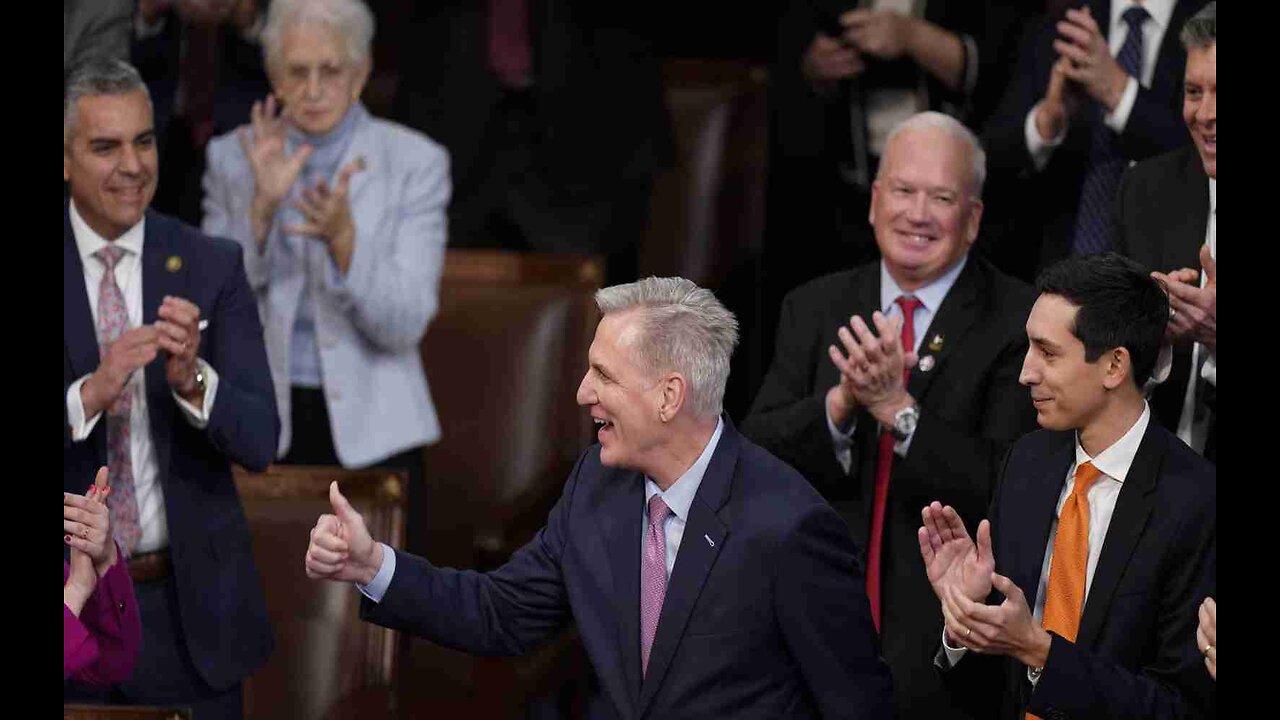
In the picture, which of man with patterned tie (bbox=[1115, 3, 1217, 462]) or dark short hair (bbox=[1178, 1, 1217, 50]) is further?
dark short hair (bbox=[1178, 1, 1217, 50])

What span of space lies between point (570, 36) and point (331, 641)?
1.92 metres

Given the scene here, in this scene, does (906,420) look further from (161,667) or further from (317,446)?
(317,446)

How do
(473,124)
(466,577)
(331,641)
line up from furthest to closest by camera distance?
(473,124), (331,641), (466,577)

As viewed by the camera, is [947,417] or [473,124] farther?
[473,124]

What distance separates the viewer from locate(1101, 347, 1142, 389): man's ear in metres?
2.64

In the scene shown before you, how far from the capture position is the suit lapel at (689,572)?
2635mm

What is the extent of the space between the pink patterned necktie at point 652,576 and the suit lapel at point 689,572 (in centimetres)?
2

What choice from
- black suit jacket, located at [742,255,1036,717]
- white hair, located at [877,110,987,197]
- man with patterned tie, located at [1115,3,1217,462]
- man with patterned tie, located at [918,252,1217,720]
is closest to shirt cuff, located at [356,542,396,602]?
man with patterned tie, located at [918,252,1217,720]

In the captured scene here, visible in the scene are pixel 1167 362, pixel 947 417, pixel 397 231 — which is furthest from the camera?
pixel 397 231

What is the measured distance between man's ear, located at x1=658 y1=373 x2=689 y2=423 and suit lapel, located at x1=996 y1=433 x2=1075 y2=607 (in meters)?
0.53

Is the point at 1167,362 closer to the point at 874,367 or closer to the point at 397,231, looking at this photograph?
the point at 874,367

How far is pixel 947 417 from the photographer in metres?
3.33

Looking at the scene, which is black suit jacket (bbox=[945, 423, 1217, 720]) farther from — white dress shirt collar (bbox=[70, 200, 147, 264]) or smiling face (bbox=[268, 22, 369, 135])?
smiling face (bbox=[268, 22, 369, 135])

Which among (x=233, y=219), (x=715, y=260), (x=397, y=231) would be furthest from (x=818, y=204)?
(x=233, y=219)
